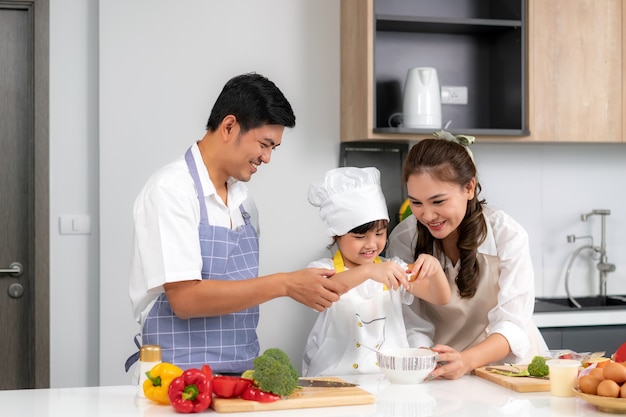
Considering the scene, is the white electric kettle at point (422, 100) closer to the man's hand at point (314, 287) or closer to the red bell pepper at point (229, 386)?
the man's hand at point (314, 287)

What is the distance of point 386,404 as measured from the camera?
193cm

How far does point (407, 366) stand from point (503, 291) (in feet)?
1.70

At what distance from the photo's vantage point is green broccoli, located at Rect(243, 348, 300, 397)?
72.3 inches

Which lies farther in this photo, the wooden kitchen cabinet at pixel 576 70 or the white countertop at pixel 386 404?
the wooden kitchen cabinet at pixel 576 70

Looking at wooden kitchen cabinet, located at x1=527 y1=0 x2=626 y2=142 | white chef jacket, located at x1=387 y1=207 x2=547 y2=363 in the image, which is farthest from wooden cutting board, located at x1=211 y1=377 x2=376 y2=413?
wooden kitchen cabinet, located at x1=527 y1=0 x2=626 y2=142

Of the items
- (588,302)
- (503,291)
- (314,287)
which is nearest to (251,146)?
(314,287)

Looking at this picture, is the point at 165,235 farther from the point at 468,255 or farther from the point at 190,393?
the point at 468,255

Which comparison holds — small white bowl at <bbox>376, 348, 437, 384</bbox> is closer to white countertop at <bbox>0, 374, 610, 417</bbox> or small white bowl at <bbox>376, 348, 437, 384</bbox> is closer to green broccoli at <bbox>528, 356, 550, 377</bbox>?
white countertop at <bbox>0, 374, 610, 417</bbox>

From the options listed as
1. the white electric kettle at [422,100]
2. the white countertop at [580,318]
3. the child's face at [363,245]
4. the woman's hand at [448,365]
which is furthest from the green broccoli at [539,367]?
the white electric kettle at [422,100]

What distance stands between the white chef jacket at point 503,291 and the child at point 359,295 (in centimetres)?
10

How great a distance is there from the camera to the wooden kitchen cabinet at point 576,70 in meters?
3.57

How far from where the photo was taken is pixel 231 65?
3.49m

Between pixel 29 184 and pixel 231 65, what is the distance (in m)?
0.99

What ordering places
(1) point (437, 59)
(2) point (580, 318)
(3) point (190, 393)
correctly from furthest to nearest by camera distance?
(1) point (437, 59) → (2) point (580, 318) → (3) point (190, 393)
